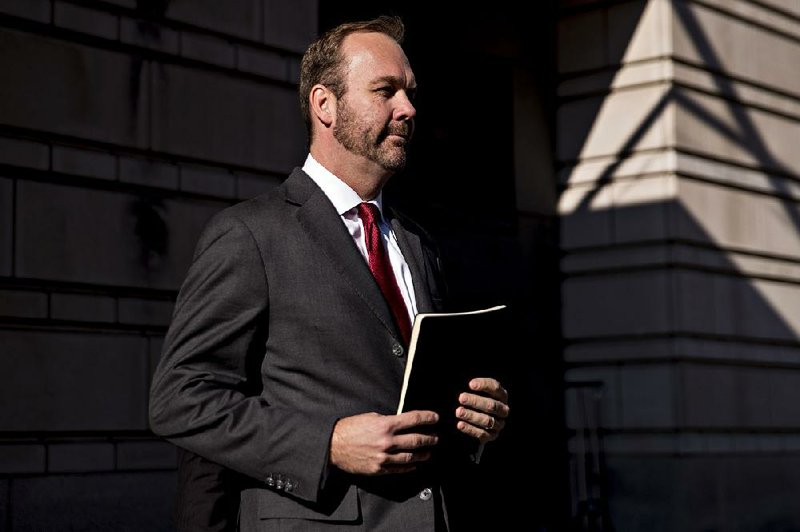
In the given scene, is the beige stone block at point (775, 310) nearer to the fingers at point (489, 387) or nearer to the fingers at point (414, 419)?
the fingers at point (489, 387)

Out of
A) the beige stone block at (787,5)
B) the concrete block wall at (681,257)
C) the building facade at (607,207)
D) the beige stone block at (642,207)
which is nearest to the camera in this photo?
the building facade at (607,207)

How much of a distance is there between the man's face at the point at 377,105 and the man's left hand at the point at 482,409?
0.63 m

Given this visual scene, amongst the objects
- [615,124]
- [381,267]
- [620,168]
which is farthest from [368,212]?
[615,124]

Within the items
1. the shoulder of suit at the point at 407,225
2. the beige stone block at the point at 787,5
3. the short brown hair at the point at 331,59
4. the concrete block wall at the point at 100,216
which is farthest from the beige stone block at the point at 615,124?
the short brown hair at the point at 331,59

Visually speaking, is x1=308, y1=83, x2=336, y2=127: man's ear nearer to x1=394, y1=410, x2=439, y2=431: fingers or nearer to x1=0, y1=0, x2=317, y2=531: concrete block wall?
x1=394, y1=410, x2=439, y2=431: fingers

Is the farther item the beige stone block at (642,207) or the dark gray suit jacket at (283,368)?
the beige stone block at (642,207)

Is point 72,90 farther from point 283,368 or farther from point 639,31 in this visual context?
point 639,31

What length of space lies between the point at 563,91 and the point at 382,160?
402 inches

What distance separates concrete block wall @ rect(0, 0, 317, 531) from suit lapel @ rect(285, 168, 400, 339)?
4.70m

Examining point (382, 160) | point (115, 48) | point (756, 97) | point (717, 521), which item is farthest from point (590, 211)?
point (382, 160)

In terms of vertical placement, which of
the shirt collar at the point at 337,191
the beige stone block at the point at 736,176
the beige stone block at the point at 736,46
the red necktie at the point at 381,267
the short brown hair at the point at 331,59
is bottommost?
the red necktie at the point at 381,267

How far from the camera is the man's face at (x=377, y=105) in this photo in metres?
3.47

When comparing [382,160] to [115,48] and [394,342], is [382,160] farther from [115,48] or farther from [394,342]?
[115,48]

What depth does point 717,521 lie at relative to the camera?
12188mm
